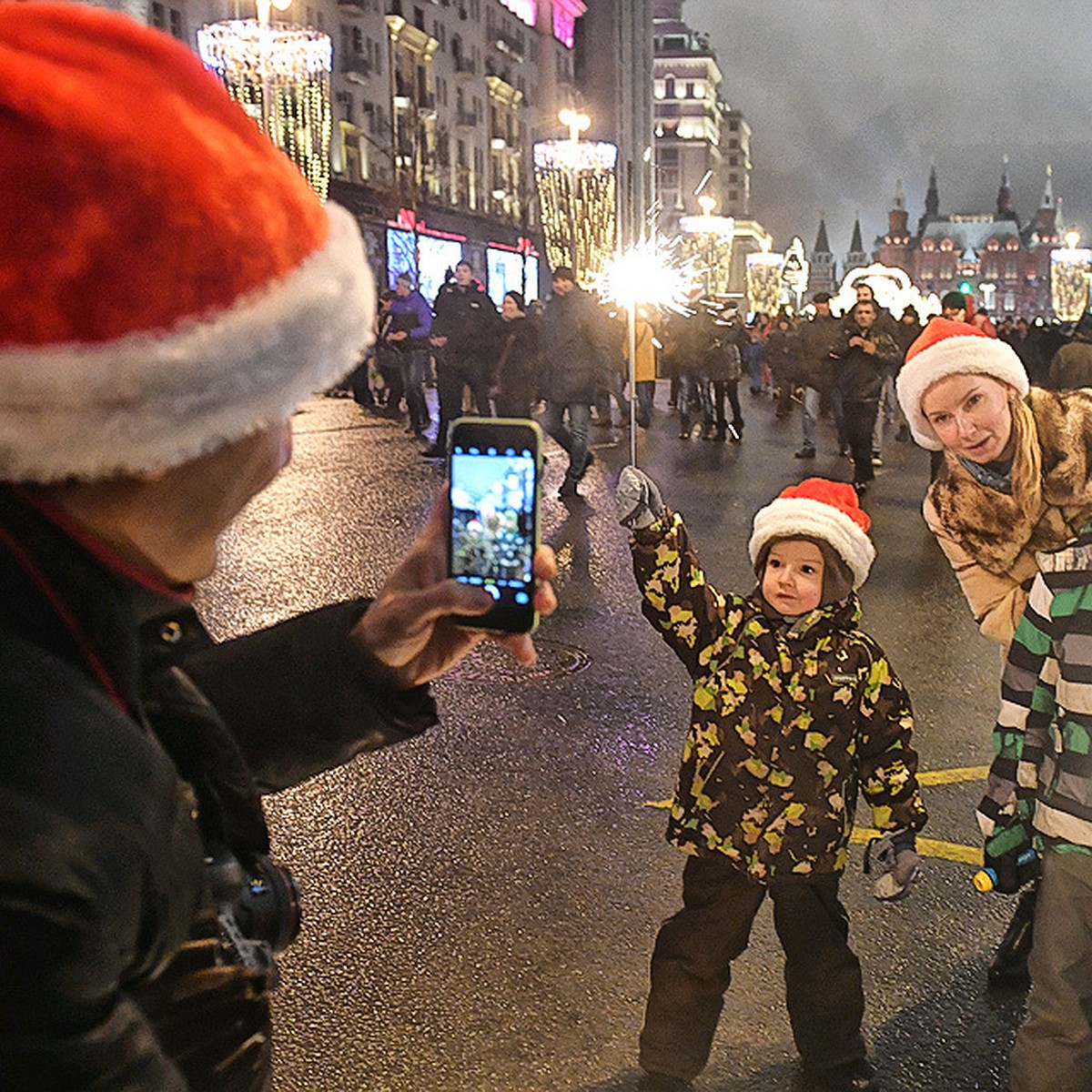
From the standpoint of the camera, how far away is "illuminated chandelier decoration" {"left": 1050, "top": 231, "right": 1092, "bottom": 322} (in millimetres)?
48231

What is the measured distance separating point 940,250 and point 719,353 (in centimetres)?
17835

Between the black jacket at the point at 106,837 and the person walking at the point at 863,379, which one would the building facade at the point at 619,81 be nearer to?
the person walking at the point at 863,379

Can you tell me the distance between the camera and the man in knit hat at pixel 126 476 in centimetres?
96

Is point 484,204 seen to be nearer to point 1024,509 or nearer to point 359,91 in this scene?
point 359,91

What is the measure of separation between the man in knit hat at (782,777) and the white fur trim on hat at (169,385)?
1825 mm

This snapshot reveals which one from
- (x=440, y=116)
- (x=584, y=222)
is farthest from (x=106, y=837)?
(x=584, y=222)

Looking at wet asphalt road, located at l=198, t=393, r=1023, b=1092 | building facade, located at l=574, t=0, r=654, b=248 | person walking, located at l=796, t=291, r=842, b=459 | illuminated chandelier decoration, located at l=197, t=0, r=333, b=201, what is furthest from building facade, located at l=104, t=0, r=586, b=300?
wet asphalt road, located at l=198, t=393, r=1023, b=1092

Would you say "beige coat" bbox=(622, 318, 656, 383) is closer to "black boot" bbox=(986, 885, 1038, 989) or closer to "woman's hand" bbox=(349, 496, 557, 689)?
"black boot" bbox=(986, 885, 1038, 989)

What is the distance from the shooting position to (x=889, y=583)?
27.4ft

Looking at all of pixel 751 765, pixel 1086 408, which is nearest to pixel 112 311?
pixel 751 765

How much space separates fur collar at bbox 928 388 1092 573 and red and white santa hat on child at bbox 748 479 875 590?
0.33m

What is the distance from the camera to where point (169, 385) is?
3.57 ft

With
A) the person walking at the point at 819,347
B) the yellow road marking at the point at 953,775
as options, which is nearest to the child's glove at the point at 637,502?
the yellow road marking at the point at 953,775

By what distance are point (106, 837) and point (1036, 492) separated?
2.74 m
